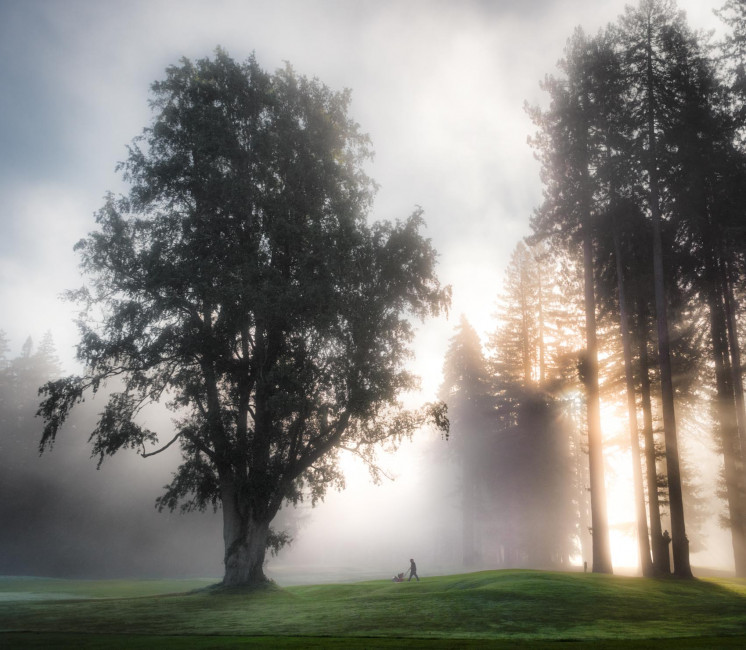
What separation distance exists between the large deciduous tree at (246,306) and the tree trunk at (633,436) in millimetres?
8208

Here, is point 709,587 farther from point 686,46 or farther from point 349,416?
point 686,46

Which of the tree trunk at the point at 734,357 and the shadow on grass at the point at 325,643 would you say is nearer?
the shadow on grass at the point at 325,643

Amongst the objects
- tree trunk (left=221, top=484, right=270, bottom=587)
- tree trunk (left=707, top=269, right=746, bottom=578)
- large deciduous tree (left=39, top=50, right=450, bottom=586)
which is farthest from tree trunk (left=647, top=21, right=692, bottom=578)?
tree trunk (left=221, top=484, right=270, bottom=587)

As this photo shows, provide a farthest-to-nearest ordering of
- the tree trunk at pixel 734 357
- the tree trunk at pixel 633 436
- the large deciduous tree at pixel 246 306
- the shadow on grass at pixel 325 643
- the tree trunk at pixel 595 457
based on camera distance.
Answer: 1. the tree trunk at pixel 734 357
2. the tree trunk at pixel 595 457
3. the tree trunk at pixel 633 436
4. the large deciduous tree at pixel 246 306
5. the shadow on grass at pixel 325 643

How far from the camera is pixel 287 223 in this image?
72.0ft

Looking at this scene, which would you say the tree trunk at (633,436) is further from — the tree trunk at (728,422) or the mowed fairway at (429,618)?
the tree trunk at (728,422)

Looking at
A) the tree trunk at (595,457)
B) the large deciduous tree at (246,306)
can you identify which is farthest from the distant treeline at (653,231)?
the large deciduous tree at (246,306)

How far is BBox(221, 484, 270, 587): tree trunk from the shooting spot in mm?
21312

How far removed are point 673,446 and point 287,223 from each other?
17280 mm

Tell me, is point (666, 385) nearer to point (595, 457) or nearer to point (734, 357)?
point (595, 457)

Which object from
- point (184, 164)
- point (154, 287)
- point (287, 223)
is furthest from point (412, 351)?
point (184, 164)

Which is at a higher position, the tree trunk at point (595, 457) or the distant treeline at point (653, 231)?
the distant treeline at point (653, 231)

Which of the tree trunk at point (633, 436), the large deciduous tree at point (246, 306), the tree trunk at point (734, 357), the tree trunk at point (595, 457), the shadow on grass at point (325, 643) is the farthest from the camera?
the tree trunk at point (734, 357)

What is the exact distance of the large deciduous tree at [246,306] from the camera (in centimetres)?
2077
